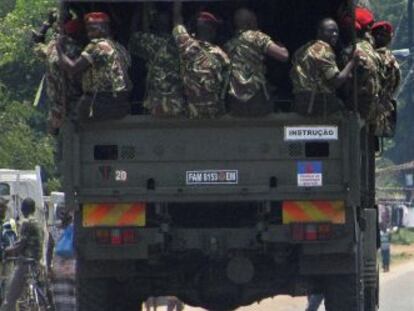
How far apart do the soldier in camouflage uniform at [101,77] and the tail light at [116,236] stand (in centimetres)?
93

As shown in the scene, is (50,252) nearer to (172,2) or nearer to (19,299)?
(19,299)

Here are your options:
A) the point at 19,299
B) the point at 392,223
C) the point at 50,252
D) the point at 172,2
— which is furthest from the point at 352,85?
the point at 392,223

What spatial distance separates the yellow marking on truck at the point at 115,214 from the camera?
12953mm

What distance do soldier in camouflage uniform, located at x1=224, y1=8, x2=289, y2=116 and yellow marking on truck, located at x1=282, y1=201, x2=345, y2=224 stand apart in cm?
81

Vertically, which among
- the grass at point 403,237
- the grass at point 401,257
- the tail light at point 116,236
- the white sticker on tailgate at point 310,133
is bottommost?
the grass at point 401,257

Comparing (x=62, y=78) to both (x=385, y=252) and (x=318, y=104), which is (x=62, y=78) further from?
(x=385, y=252)

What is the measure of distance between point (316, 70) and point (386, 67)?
1371 mm

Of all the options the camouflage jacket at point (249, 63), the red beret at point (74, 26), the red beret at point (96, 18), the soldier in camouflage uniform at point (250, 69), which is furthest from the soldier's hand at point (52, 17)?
the camouflage jacket at point (249, 63)

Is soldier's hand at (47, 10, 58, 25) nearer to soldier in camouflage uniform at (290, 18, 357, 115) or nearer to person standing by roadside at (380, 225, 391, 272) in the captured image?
soldier in camouflage uniform at (290, 18, 357, 115)

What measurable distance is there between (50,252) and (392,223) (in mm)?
31393

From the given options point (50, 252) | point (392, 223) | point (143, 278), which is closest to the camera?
point (143, 278)

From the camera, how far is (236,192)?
506 inches

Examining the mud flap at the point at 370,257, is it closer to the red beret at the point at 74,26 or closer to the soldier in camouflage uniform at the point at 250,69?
the soldier in camouflage uniform at the point at 250,69

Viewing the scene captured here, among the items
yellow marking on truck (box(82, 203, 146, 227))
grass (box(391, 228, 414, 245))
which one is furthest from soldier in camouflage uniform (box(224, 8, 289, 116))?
grass (box(391, 228, 414, 245))
